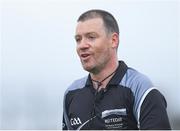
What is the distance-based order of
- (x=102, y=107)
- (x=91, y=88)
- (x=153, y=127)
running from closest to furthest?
1. (x=153, y=127)
2. (x=102, y=107)
3. (x=91, y=88)

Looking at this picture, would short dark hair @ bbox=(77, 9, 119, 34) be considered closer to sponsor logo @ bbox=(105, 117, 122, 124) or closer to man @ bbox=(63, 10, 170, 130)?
man @ bbox=(63, 10, 170, 130)

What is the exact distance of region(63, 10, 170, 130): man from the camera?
7.48ft

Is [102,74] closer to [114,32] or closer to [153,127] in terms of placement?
[114,32]

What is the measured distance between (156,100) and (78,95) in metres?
0.53

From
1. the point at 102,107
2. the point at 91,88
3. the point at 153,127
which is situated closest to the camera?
the point at 153,127

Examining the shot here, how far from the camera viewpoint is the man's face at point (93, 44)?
2.42 metres

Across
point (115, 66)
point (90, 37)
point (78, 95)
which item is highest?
point (90, 37)

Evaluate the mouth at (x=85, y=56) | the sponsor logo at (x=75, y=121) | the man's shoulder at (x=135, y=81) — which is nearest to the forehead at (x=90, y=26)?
the mouth at (x=85, y=56)

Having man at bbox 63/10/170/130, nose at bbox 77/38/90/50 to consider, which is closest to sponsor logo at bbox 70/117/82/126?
man at bbox 63/10/170/130

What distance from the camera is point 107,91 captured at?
2.44 meters

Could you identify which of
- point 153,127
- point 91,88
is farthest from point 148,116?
point 91,88

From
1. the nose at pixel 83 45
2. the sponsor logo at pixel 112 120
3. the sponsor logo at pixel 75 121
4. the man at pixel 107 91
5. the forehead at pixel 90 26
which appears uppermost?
the forehead at pixel 90 26

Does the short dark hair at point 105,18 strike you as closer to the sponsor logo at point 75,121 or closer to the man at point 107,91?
the man at point 107,91

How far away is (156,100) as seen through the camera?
228 cm
